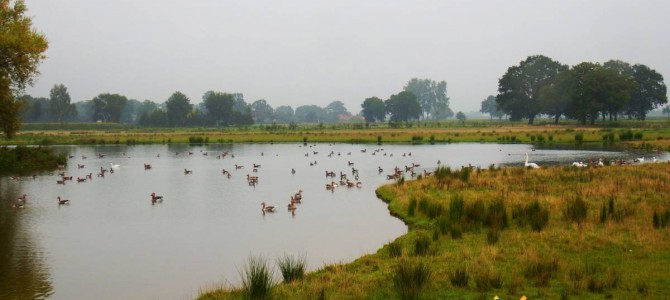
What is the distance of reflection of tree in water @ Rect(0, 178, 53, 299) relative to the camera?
14.3 metres

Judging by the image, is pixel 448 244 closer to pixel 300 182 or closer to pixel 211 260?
pixel 211 260

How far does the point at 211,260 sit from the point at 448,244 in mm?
7540

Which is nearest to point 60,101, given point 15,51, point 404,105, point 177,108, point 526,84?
point 177,108

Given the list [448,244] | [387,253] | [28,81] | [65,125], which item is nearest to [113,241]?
[387,253]

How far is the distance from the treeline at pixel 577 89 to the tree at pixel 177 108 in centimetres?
9292

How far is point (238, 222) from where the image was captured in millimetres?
24250

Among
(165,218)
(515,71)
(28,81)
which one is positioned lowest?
(165,218)

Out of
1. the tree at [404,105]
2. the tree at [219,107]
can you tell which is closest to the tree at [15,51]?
the tree at [219,107]

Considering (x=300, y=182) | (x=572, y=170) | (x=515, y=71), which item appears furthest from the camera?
(x=515, y=71)

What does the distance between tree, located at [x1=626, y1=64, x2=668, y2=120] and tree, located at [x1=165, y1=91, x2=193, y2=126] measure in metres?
123

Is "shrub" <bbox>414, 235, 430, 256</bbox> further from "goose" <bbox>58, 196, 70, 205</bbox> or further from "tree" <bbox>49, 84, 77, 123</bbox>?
"tree" <bbox>49, 84, 77, 123</bbox>

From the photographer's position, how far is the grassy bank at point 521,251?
461 inches

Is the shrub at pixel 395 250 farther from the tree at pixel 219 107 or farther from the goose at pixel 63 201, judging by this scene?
the tree at pixel 219 107

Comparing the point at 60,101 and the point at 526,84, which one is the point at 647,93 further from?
the point at 60,101
